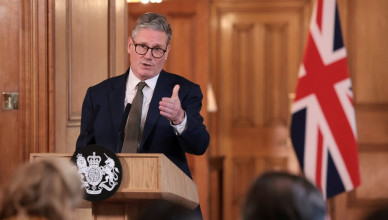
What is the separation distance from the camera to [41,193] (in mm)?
1258

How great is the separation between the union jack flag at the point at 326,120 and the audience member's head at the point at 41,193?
3.21 meters

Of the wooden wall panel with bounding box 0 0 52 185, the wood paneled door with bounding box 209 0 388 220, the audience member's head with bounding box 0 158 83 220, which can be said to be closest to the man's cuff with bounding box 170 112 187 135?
the audience member's head with bounding box 0 158 83 220

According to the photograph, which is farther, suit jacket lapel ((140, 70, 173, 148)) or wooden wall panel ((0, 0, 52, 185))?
wooden wall panel ((0, 0, 52, 185))

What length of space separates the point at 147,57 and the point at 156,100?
176 mm

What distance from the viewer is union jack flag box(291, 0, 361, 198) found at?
4371 millimetres

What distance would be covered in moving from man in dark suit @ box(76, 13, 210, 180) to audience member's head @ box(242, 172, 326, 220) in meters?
1.27

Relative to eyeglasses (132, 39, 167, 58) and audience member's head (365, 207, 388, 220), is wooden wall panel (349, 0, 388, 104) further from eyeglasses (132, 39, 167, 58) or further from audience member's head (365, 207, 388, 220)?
audience member's head (365, 207, 388, 220)

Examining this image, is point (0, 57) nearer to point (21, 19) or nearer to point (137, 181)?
point (21, 19)

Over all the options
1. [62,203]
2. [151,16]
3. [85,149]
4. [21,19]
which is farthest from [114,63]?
[62,203]

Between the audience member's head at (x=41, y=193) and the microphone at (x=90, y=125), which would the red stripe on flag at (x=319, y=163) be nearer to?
the microphone at (x=90, y=125)

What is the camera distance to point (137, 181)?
2086 millimetres

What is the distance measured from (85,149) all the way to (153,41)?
2.38 feet

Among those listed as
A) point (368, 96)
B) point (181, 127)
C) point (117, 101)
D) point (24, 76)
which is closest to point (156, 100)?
point (117, 101)

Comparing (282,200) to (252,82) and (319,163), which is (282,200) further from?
(252,82)
